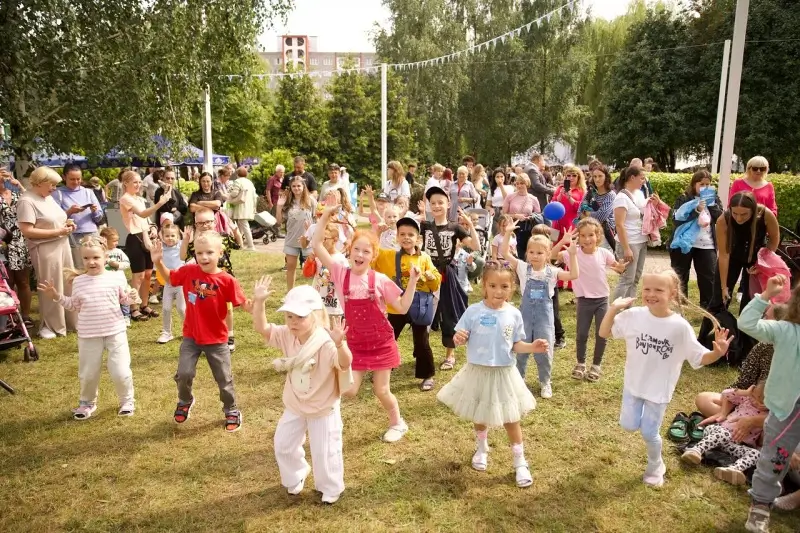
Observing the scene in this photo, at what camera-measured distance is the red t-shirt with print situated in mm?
5039

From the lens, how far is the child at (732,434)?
4.27 meters

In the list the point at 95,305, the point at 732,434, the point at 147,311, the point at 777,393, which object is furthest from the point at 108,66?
the point at 777,393

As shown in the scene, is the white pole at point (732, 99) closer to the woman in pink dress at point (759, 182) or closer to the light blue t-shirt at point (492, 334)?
the woman in pink dress at point (759, 182)

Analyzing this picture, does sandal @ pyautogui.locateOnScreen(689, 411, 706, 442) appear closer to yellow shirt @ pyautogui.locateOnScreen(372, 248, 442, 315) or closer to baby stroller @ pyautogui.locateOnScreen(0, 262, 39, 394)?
yellow shirt @ pyautogui.locateOnScreen(372, 248, 442, 315)

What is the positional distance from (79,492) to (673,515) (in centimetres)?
415

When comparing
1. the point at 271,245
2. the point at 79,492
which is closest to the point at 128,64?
the point at 271,245

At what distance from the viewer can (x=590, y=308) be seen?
20.3 feet

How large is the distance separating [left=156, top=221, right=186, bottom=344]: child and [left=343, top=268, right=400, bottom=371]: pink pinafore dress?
3.38 metres

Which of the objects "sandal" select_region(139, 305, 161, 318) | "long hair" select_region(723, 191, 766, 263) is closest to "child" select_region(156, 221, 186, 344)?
"sandal" select_region(139, 305, 161, 318)

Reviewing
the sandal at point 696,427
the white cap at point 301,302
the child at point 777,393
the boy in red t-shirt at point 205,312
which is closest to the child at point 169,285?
the boy in red t-shirt at point 205,312

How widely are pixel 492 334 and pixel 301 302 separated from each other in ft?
4.59

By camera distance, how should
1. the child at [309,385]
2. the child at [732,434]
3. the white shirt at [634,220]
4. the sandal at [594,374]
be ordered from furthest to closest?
the white shirt at [634,220] < the sandal at [594,374] < the child at [732,434] < the child at [309,385]

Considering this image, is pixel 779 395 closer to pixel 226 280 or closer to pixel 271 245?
pixel 226 280

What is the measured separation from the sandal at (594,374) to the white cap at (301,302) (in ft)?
11.9
